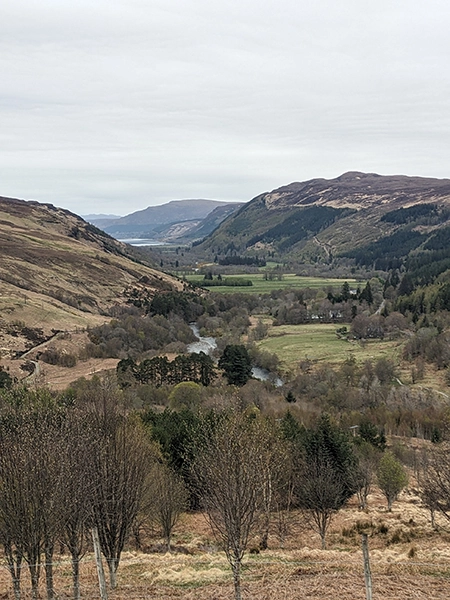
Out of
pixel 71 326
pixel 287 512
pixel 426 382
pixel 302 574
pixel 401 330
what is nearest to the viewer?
pixel 302 574

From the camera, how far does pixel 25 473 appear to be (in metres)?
15.3

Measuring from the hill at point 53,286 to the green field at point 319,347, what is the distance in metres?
44.9

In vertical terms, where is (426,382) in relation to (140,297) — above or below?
below

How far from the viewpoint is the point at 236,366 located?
84.9m

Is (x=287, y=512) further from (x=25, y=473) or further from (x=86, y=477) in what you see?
(x=25, y=473)

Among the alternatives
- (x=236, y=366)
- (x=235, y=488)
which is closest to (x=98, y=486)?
(x=235, y=488)

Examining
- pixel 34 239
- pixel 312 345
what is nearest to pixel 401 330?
pixel 312 345

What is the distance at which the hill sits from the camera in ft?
354

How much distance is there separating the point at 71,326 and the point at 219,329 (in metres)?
37.7

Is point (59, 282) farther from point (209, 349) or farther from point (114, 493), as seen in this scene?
point (114, 493)

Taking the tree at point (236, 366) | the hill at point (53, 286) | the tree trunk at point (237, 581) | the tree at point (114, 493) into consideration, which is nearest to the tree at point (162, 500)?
the tree at point (114, 493)

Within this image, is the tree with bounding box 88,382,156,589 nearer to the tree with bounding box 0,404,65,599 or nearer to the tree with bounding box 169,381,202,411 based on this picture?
the tree with bounding box 0,404,65,599

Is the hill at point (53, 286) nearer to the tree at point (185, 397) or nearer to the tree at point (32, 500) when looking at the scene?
the tree at point (185, 397)

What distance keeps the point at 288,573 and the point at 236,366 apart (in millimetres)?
65474
